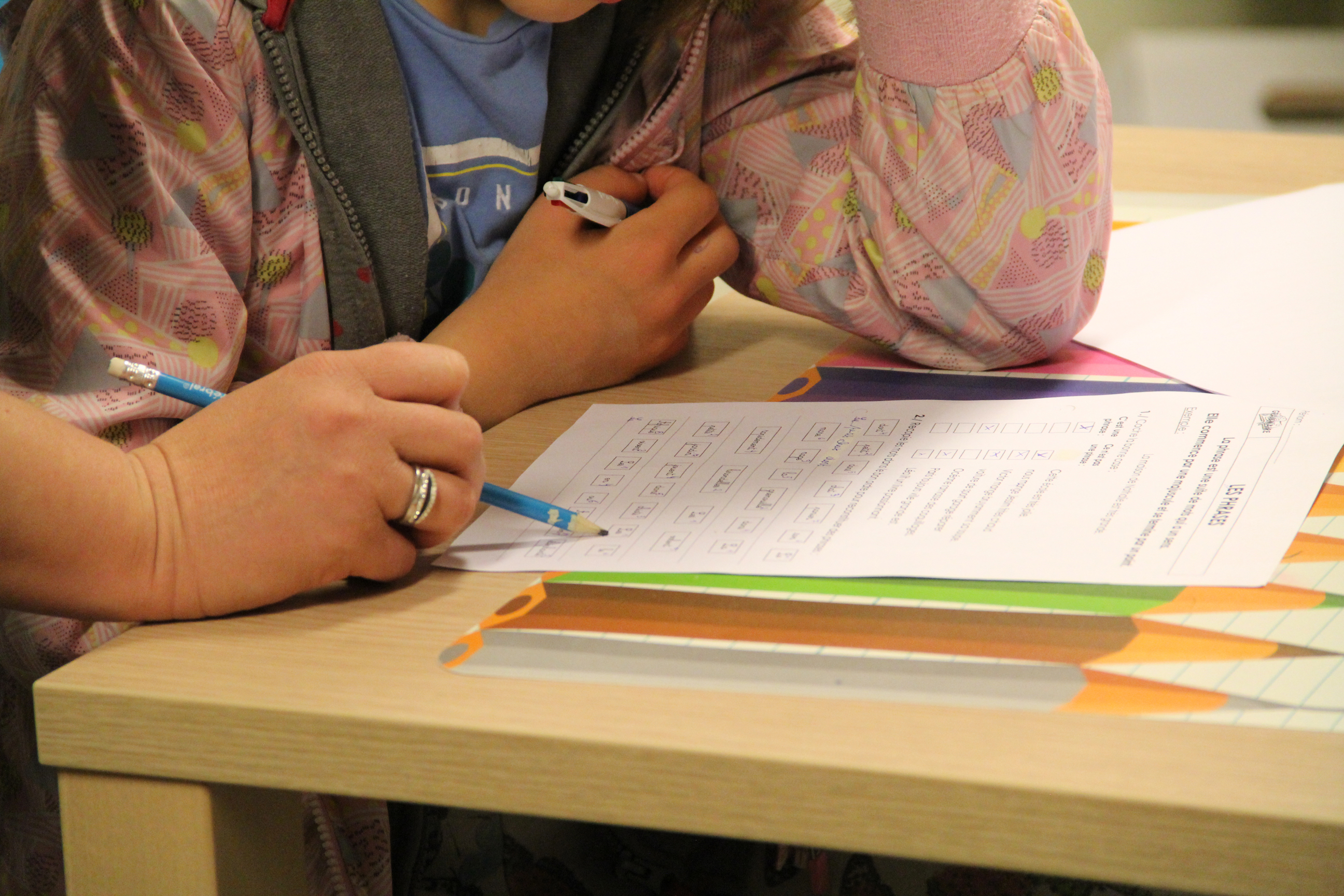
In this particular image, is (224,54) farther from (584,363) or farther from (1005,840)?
(1005,840)

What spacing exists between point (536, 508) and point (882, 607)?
5.3 inches

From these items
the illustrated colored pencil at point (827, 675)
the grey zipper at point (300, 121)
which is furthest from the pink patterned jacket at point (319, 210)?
the illustrated colored pencil at point (827, 675)

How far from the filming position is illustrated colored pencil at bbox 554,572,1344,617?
1.10ft

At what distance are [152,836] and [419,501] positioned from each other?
0.13m

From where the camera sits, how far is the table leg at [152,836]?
0.32 metres

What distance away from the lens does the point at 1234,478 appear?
415 mm

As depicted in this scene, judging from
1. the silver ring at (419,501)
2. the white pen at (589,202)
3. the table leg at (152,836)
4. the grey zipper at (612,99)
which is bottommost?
the table leg at (152,836)

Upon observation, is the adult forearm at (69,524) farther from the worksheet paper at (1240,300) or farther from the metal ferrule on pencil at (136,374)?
the worksheet paper at (1240,300)

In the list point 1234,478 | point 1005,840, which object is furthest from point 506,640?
point 1234,478

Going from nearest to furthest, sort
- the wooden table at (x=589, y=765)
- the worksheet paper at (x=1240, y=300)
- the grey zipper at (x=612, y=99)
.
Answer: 1. the wooden table at (x=589, y=765)
2. the worksheet paper at (x=1240, y=300)
3. the grey zipper at (x=612, y=99)

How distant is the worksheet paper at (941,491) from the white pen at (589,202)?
0.43ft

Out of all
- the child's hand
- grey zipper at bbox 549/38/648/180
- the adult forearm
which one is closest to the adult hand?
the adult forearm

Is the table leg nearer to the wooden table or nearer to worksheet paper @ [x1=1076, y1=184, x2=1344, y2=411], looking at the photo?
the wooden table

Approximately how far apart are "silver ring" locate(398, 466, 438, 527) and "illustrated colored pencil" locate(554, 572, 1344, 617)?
76mm
